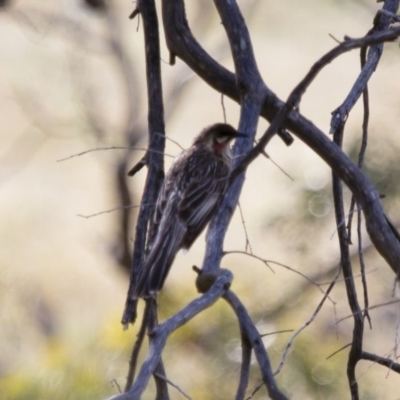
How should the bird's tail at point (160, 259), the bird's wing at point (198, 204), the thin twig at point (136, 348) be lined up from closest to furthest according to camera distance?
1. the thin twig at point (136, 348)
2. the bird's tail at point (160, 259)
3. the bird's wing at point (198, 204)

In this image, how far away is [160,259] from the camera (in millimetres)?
3031

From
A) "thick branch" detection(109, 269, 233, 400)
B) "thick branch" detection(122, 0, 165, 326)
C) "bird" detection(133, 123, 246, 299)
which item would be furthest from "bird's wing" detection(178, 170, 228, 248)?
"thick branch" detection(109, 269, 233, 400)

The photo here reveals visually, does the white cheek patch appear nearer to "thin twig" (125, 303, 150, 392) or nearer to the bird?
the bird

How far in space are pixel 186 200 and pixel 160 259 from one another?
1.61ft

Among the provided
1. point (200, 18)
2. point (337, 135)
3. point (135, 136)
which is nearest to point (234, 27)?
point (337, 135)

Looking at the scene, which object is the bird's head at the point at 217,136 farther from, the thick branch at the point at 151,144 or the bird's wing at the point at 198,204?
the thick branch at the point at 151,144

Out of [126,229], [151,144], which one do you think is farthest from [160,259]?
[126,229]

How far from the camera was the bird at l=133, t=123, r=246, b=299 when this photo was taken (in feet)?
9.61

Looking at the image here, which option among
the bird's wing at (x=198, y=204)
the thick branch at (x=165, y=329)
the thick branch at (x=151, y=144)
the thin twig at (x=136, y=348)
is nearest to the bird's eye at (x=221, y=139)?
the bird's wing at (x=198, y=204)

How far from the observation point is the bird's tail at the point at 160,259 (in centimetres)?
281

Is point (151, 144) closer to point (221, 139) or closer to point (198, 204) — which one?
point (198, 204)

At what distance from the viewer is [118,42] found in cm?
830

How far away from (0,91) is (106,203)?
1.84 m

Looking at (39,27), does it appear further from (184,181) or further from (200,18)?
(184,181)
